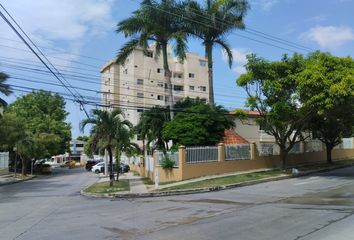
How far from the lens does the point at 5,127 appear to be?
42.0m

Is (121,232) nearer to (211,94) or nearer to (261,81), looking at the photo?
(261,81)

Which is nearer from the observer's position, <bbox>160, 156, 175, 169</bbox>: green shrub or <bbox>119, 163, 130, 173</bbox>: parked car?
<bbox>160, 156, 175, 169</bbox>: green shrub

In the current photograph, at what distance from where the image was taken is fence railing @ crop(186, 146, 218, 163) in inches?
1134

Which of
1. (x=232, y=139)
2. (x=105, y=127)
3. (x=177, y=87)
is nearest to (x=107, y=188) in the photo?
(x=105, y=127)

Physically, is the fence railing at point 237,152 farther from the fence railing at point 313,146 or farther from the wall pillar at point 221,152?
the fence railing at point 313,146

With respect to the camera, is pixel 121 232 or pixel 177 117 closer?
pixel 121 232

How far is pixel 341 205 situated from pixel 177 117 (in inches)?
770

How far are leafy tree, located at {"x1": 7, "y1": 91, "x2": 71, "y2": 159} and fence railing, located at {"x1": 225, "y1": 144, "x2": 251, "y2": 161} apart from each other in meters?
28.4

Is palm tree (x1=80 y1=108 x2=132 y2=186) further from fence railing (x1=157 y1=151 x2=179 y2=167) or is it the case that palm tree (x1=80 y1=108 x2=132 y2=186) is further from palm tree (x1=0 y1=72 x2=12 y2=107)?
palm tree (x1=0 y1=72 x2=12 y2=107)

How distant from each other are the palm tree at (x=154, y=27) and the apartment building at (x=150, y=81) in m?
38.4

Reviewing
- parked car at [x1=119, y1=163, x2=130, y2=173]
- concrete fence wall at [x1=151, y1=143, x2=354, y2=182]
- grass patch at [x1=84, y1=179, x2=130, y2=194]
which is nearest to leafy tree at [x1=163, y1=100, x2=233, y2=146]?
concrete fence wall at [x1=151, y1=143, x2=354, y2=182]

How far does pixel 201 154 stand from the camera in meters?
29.5

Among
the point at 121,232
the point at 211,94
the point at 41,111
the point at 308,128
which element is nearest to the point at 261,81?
the point at 211,94

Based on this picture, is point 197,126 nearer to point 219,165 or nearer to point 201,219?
point 219,165
